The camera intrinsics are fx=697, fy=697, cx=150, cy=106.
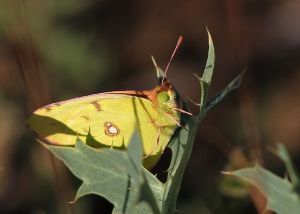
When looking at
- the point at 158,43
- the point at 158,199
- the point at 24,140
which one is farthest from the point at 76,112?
the point at 158,43

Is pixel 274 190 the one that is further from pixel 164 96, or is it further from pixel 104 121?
pixel 104 121

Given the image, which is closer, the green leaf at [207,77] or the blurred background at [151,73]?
the green leaf at [207,77]

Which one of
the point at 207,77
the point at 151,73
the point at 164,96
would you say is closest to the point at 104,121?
the point at 164,96

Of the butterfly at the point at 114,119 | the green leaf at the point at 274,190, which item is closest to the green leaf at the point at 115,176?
the green leaf at the point at 274,190

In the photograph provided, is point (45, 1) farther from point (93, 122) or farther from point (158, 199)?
point (158, 199)

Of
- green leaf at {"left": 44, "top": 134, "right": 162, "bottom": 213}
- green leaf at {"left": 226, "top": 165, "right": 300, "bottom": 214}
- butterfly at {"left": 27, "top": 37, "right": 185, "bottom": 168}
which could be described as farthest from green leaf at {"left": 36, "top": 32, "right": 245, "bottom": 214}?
butterfly at {"left": 27, "top": 37, "right": 185, "bottom": 168}

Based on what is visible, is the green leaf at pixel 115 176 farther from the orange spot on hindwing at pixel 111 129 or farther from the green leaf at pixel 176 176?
the orange spot on hindwing at pixel 111 129

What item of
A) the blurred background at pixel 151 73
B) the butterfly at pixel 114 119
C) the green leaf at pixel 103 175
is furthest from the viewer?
the blurred background at pixel 151 73
